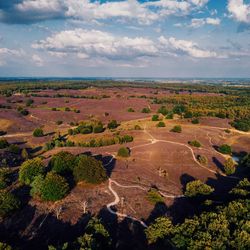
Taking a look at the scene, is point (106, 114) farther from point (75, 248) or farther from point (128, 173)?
point (75, 248)

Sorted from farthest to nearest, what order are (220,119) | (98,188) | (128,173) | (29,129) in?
1. (220,119)
2. (29,129)
3. (128,173)
4. (98,188)

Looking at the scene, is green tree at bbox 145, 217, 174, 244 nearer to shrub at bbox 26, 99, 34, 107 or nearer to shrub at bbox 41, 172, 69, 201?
shrub at bbox 41, 172, 69, 201

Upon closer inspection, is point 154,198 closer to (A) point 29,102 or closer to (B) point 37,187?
(B) point 37,187

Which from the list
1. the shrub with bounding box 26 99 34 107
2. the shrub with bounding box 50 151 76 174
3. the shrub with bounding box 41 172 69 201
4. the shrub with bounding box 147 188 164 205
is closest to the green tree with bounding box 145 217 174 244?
the shrub with bounding box 147 188 164 205

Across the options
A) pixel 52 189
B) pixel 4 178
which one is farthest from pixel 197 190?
pixel 4 178

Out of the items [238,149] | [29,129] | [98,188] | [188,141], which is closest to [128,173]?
[98,188]
